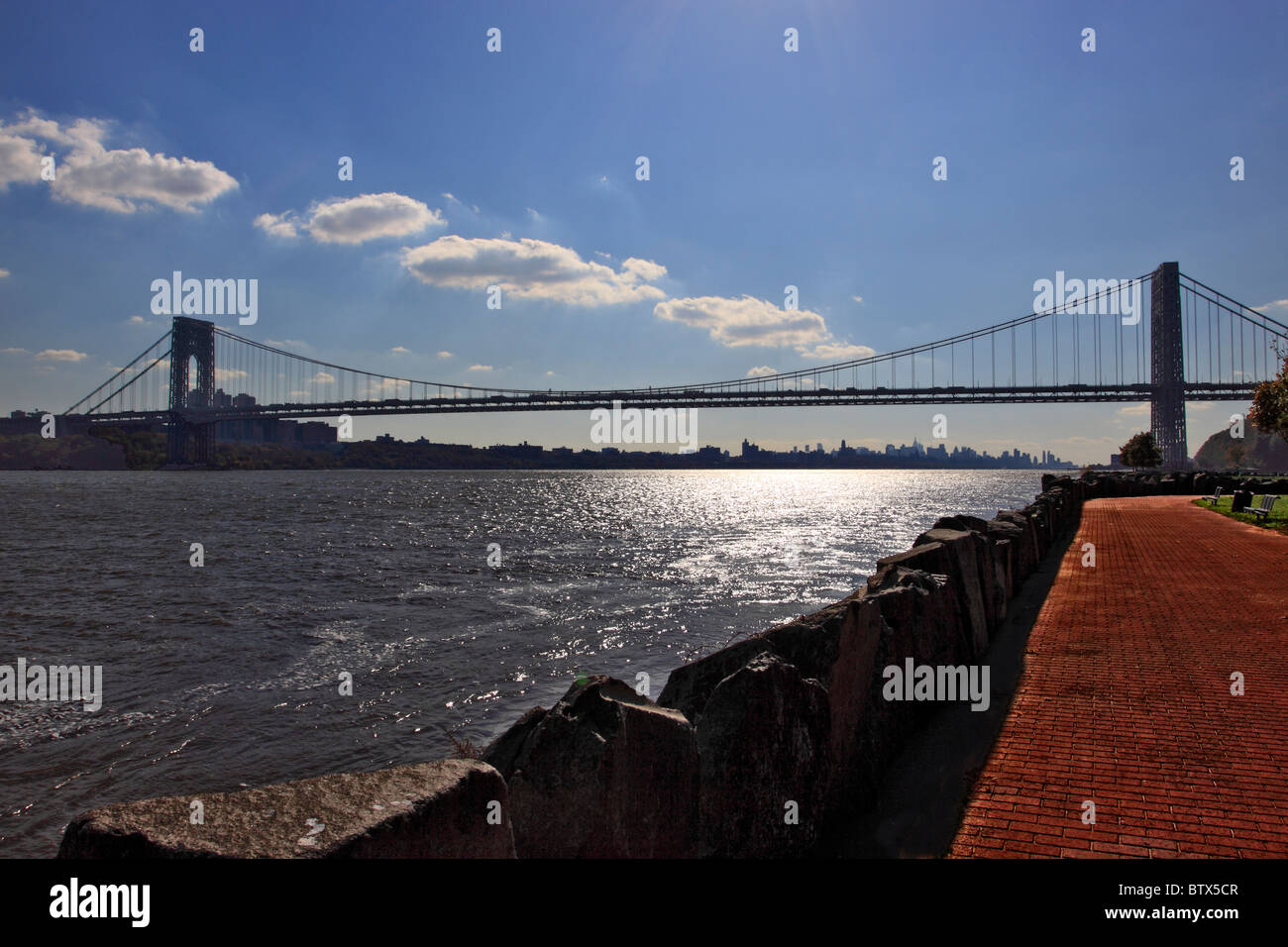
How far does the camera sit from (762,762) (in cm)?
312

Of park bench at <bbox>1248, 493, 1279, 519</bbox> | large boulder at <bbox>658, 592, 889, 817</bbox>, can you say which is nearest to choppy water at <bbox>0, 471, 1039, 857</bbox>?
large boulder at <bbox>658, 592, 889, 817</bbox>

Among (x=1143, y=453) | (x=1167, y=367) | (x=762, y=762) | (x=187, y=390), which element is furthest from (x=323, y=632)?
(x=187, y=390)

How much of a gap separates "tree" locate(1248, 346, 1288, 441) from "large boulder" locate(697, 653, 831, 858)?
20346mm

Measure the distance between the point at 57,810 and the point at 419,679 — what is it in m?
3.61

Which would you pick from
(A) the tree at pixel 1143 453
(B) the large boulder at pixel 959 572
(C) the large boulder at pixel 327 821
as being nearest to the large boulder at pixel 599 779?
(C) the large boulder at pixel 327 821

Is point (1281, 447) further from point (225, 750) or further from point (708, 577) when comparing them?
point (225, 750)

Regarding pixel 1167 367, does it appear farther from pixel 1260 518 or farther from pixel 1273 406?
pixel 1260 518

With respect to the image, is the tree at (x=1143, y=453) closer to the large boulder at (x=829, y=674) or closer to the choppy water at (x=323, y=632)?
the choppy water at (x=323, y=632)

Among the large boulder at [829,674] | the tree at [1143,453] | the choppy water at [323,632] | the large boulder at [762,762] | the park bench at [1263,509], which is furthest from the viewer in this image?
the tree at [1143,453]

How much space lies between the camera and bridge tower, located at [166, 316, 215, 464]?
9062 centimetres

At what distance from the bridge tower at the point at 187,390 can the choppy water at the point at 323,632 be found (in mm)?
72760

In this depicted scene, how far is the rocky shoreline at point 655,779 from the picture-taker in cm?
173
